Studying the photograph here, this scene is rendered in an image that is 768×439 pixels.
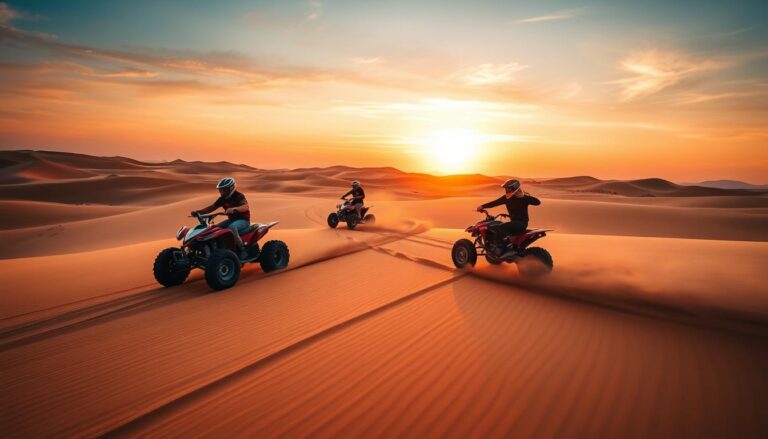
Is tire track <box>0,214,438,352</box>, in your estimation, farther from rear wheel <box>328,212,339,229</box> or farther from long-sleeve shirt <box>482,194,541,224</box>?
rear wheel <box>328,212,339,229</box>

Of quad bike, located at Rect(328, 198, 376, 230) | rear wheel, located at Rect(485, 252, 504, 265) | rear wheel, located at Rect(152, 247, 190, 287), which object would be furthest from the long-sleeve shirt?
quad bike, located at Rect(328, 198, 376, 230)

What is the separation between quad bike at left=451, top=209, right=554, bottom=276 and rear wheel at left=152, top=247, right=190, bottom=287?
5216mm

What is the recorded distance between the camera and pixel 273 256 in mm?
7508

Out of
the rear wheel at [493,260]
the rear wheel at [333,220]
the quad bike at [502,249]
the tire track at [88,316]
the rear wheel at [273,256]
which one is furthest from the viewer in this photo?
the rear wheel at [333,220]

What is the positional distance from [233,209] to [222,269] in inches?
45.3

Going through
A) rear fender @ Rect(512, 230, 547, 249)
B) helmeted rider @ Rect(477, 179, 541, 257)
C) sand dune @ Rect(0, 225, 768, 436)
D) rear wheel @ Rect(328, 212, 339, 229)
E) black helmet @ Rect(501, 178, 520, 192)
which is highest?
black helmet @ Rect(501, 178, 520, 192)

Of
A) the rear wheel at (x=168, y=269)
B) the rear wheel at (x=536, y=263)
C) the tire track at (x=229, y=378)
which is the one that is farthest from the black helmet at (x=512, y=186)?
the rear wheel at (x=168, y=269)

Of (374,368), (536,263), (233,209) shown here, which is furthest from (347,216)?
(374,368)

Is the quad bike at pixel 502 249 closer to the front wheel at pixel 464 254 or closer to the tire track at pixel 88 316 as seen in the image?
the front wheel at pixel 464 254

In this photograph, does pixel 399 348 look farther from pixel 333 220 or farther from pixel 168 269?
pixel 333 220

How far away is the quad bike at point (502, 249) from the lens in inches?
268

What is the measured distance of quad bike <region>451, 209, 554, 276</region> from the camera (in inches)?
268

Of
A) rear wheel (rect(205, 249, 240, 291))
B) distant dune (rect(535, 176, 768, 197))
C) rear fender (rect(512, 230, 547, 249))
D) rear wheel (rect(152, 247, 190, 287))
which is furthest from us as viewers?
distant dune (rect(535, 176, 768, 197))

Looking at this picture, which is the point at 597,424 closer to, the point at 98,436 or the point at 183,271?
the point at 98,436
